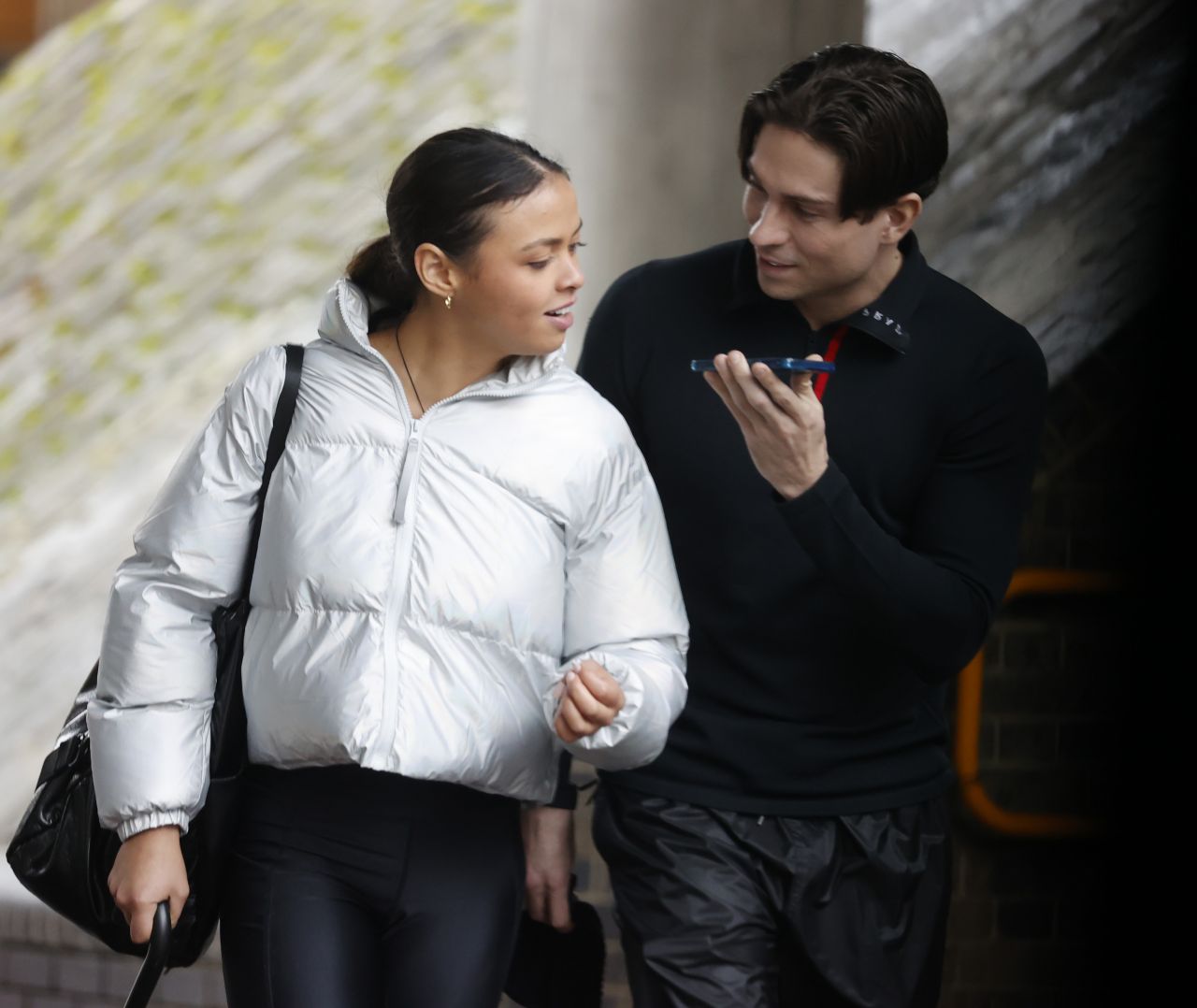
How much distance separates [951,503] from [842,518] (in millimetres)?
261

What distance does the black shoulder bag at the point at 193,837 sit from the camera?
1947mm

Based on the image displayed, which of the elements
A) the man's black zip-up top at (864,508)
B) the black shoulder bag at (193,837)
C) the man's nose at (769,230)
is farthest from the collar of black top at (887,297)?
the black shoulder bag at (193,837)

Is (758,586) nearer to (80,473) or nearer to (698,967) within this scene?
(698,967)

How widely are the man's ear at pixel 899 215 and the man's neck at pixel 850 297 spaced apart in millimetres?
26

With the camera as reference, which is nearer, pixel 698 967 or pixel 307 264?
pixel 698 967

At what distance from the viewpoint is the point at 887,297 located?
7.03 ft

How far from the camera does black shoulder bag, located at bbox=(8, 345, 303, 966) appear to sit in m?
1.95

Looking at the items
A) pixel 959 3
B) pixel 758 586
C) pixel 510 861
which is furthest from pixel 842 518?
pixel 959 3

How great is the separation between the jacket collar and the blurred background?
Result: 0.34 meters

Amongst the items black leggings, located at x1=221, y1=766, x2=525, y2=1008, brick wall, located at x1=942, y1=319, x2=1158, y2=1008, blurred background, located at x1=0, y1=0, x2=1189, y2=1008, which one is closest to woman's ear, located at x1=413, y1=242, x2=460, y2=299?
blurred background, located at x1=0, y1=0, x2=1189, y2=1008

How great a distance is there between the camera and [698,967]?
2.08m

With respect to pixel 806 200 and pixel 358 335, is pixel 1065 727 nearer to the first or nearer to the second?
pixel 806 200

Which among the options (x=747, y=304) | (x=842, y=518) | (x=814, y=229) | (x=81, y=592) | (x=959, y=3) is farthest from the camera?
(x=81, y=592)

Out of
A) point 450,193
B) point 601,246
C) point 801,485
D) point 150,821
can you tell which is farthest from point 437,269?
point 601,246
